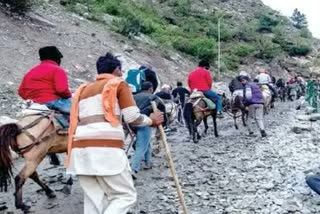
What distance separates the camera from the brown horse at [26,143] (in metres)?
8.07

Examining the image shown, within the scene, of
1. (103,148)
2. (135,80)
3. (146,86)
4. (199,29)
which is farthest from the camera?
(199,29)

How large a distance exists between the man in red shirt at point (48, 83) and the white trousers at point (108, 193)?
3067mm

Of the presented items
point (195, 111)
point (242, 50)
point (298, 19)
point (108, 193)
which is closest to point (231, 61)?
point (242, 50)

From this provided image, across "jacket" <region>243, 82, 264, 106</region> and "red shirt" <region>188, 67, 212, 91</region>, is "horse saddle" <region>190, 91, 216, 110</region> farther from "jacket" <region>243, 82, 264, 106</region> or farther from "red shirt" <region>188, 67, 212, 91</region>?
"jacket" <region>243, 82, 264, 106</region>

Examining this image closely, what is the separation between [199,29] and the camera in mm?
50281

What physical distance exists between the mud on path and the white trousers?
2537 mm

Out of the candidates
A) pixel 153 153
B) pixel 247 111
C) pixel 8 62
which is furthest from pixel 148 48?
pixel 153 153

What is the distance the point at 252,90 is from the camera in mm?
A: 16156

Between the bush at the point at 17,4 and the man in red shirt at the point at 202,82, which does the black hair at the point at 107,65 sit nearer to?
the man in red shirt at the point at 202,82

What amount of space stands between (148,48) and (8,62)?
13963mm

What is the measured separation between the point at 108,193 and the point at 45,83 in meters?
3.32

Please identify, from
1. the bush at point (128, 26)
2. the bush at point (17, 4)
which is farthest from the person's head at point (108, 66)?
the bush at point (128, 26)

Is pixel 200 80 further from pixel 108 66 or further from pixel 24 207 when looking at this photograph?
pixel 108 66

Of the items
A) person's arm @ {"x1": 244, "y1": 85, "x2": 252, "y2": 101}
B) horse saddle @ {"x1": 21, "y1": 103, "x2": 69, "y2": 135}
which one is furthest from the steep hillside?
horse saddle @ {"x1": 21, "y1": 103, "x2": 69, "y2": 135}
